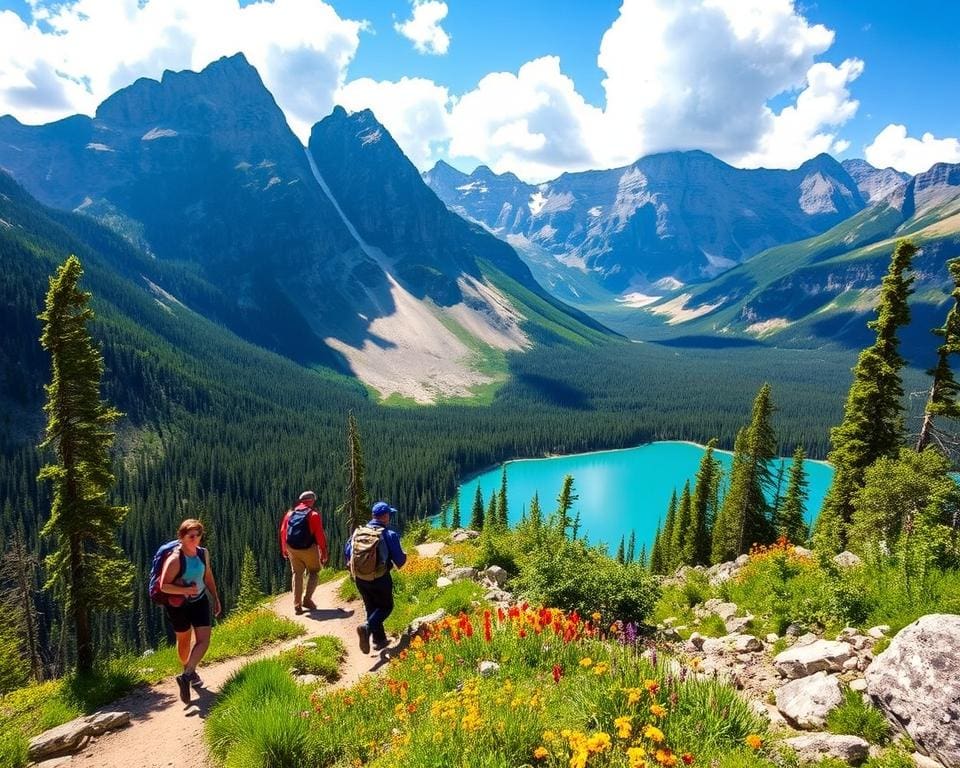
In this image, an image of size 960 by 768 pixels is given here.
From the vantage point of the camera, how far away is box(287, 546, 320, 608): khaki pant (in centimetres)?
1516

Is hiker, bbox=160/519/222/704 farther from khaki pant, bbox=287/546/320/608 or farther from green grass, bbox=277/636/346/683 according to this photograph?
khaki pant, bbox=287/546/320/608

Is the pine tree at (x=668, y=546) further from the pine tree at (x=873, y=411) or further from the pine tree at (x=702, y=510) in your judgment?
the pine tree at (x=873, y=411)

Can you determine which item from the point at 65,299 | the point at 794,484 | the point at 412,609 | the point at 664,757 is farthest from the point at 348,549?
the point at 794,484

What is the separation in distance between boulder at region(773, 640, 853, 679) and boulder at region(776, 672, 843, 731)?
0.36m

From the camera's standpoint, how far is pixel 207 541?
64188 millimetres

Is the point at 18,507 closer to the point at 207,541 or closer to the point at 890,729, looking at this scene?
the point at 207,541

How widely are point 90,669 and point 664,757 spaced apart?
14.3m

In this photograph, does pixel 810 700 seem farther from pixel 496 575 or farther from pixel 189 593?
pixel 496 575

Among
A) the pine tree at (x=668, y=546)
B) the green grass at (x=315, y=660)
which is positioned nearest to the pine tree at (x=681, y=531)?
the pine tree at (x=668, y=546)

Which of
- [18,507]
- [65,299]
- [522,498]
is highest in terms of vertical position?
[65,299]

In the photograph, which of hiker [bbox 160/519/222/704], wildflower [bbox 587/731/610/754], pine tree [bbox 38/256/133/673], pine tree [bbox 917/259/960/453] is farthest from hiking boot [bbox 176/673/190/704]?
pine tree [bbox 917/259/960/453]

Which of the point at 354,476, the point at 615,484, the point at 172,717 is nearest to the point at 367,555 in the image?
the point at 172,717

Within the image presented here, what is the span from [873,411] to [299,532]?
94.7 feet

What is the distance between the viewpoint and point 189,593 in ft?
34.2
